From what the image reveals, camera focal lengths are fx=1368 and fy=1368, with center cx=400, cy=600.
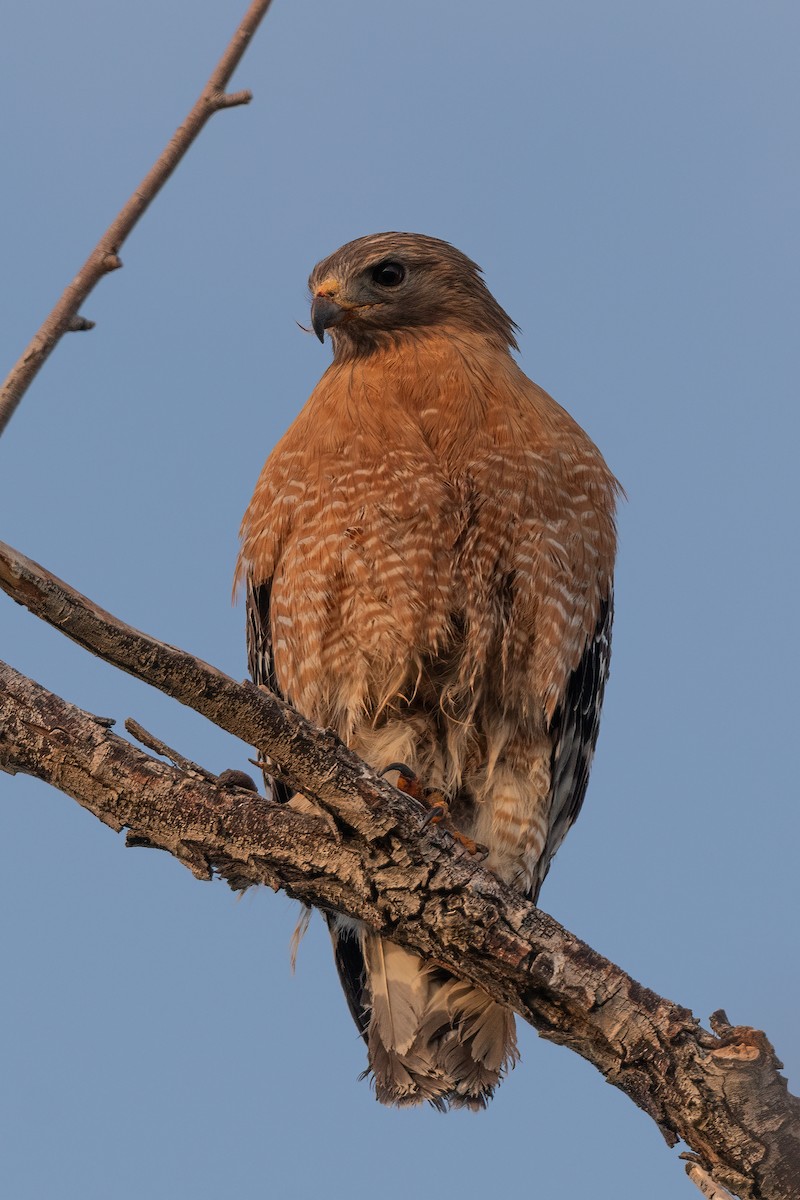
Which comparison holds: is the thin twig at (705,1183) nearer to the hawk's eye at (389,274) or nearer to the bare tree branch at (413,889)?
the bare tree branch at (413,889)

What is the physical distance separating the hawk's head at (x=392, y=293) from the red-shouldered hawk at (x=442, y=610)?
363 mm

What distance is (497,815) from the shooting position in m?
6.44

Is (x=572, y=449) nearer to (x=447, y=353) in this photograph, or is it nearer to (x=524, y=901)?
(x=447, y=353)

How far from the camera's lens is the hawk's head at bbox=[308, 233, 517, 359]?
7117 mm

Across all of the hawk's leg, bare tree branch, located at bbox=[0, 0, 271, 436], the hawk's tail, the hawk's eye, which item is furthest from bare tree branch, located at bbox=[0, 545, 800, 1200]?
the hawk's eye

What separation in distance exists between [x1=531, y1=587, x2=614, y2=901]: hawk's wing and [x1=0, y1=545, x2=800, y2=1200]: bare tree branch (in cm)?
161

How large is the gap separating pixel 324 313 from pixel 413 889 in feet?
10.6

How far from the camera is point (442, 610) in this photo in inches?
244

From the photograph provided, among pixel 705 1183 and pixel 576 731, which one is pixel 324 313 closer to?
pixel 576 731

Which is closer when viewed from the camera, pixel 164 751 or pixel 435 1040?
pixel 164 751

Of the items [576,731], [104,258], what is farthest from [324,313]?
[104,258]

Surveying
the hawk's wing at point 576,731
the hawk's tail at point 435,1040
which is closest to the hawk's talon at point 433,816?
the hawk's tail at point 435,1040

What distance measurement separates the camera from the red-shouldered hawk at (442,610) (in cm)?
616

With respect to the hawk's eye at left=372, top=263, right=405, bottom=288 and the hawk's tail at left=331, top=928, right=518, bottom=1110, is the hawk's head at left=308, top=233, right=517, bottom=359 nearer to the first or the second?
the hawk's eye at left=372, top=263, right=405, bottom=288
